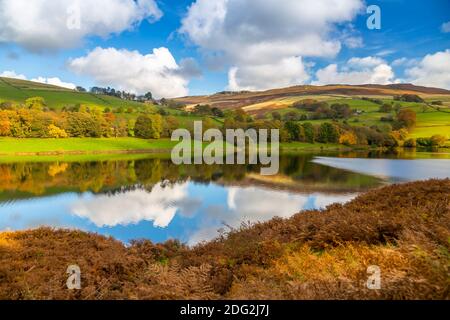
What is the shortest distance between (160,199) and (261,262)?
21305mm

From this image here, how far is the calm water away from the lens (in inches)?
812

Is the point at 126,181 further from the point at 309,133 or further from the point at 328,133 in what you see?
the point at 328,133

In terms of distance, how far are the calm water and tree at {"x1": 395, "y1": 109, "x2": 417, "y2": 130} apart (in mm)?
87357

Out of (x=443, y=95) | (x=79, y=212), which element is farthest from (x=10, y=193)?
(x=443, y=95)

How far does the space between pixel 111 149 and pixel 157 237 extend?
79.1m

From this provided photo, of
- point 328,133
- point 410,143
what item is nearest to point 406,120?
point 410,143

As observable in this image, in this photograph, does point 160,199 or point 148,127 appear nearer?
point 160,199

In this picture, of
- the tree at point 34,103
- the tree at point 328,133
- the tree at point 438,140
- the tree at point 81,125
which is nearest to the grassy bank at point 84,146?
the tree at point 81,125

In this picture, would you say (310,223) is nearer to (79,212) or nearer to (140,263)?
(140,263)

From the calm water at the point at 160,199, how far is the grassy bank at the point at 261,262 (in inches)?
310

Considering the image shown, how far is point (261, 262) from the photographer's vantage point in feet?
26.7

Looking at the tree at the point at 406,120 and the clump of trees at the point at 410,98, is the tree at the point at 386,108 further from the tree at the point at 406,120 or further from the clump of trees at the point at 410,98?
the tree at the point at 406,120

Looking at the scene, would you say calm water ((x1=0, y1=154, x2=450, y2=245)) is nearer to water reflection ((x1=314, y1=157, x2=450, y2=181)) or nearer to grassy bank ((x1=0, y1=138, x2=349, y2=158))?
water reflection ((x1=314, y1=157, x2=450, y2=181))

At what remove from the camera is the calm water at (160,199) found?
20.6 metres
